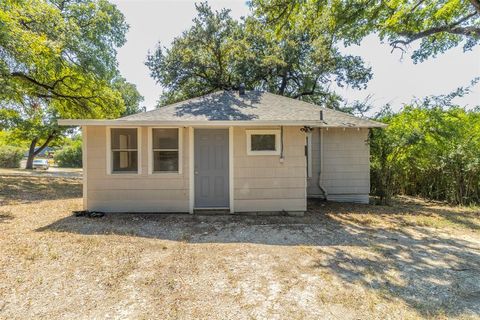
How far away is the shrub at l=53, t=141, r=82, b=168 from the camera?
2969 centimetres

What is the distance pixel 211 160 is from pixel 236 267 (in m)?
3.44

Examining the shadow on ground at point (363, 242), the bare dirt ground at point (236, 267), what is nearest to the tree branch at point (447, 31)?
the shadow on ground at point (363, 242)

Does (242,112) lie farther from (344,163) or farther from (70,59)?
(70,59)

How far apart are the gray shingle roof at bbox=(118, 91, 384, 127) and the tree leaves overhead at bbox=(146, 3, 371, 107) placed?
544cm

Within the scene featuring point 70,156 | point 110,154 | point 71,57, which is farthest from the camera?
point 70,156

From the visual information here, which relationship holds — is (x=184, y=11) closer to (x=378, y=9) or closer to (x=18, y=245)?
(x=378, y=9)

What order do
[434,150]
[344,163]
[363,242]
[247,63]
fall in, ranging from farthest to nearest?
[247,63] < [344,163] < [434,150] < [363,242]

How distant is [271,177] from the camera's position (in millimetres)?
6758

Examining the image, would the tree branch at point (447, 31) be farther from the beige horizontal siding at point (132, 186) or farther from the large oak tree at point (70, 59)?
the large oak tree at point (70, 59)

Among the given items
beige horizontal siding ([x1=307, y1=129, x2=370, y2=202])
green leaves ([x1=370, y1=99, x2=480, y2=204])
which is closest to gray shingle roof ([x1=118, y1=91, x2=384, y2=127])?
beige horizontal siding ([x1=307, y1=129, x2=370, y2=202])

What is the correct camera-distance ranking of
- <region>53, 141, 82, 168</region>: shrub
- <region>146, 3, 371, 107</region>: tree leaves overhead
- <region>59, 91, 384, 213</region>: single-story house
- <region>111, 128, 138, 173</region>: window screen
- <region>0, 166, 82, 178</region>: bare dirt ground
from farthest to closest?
<region>53, 141, 82, 168</region>: shrub → <region>0, 166, 82, 178</region>: bare dirt ground → <region>146, 3, 371, 107</region>: tree leaves overhead → <region>111, 128, 138, 173</region>: window screen → <region>59, 91, 384, 213</region>: single-story house

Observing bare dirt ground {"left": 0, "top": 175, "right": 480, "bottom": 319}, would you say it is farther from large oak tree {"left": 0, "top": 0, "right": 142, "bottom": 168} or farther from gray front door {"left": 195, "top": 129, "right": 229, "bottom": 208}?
large oak tree {"left": 0, "top": 0, "right": 142, "bottom": 168}

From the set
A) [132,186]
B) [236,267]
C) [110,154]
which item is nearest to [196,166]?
[132,186]

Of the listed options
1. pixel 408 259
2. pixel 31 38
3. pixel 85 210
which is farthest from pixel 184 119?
pixel 31 38
